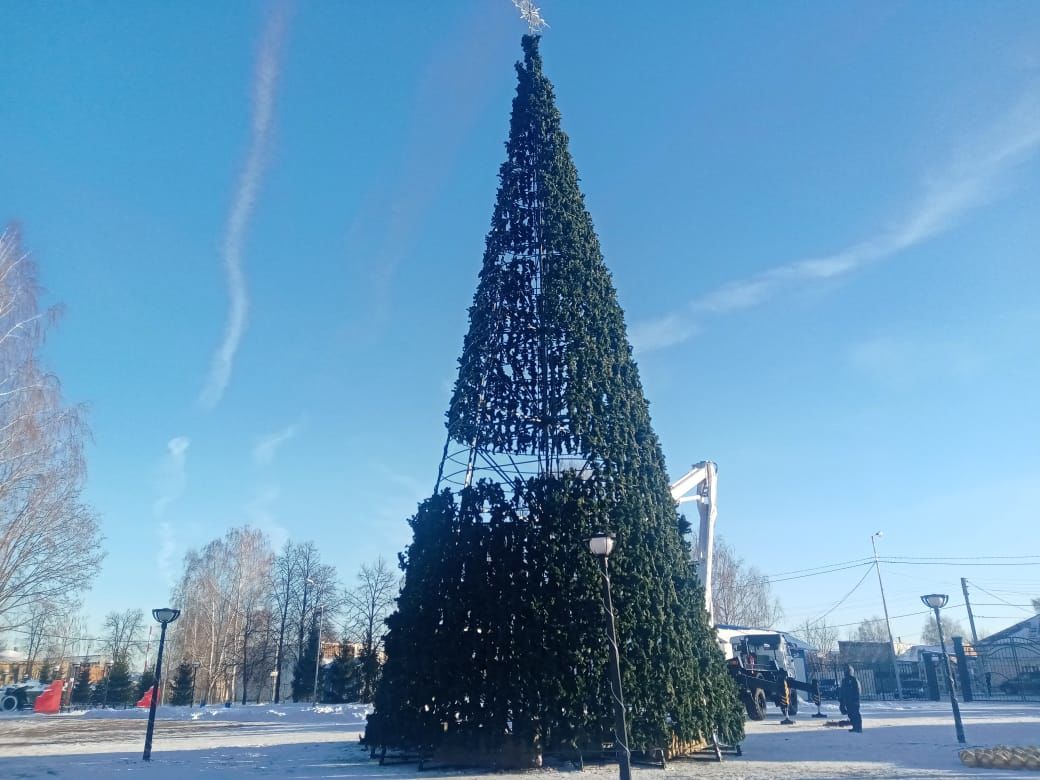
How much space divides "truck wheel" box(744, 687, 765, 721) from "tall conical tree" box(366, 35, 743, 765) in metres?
10.5

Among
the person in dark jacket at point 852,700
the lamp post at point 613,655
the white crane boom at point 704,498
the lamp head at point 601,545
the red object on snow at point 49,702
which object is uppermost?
the white crane boom at point 704,498

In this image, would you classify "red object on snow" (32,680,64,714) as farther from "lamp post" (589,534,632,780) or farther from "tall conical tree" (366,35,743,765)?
"lamp post" (589,534,632,780)

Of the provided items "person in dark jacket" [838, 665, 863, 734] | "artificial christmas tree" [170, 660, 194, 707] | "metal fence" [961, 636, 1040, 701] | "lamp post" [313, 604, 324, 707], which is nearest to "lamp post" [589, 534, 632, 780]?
"person in dark jacket" [838, 665, 863, 734]

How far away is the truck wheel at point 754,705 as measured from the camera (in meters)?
21.6

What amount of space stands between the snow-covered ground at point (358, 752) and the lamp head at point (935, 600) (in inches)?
108

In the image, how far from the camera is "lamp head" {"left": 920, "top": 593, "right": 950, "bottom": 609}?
15.2 metres

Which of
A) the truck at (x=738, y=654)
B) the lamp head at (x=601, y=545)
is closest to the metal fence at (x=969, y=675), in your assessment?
the truck at (x=738, y=654)

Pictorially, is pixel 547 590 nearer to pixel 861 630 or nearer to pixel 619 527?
pixel 619 527

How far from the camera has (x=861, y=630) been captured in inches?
3782

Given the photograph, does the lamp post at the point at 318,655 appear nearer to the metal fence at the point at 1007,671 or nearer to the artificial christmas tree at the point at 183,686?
the artificial christmas tree at the point at 183,686

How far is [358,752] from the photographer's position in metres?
13.3

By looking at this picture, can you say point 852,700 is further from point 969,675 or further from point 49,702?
point 49,702

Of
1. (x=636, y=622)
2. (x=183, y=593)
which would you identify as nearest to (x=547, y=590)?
(x=636, y=622)

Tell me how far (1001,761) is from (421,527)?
998 centimetres
